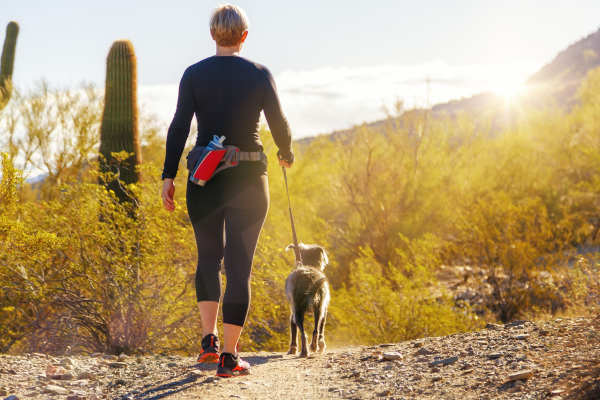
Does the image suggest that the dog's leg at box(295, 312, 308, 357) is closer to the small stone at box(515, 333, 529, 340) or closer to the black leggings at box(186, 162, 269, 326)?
the black leggings at box(186, 162, 269, 326)

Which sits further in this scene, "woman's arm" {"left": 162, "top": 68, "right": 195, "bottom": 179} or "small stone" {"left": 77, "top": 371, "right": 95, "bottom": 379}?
"small stone" {"left": 77, "top": 371, "right": 95, "bottom": 379}

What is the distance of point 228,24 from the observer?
3205 millimetres

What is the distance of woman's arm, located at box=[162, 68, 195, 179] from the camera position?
3.31m

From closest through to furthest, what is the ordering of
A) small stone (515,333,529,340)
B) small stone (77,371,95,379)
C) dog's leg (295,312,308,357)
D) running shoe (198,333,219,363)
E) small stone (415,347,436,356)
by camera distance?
running shoe (198,333,219,363)
small stone (77,371,95,379)
small stone (515,333,529,340)
small stone (415,347,436,356)
dog's leg (295,312,308,357)

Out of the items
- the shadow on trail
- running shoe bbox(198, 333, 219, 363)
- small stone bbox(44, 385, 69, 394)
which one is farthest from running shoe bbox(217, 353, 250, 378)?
small stone bbox(44, 385, 69, 394)

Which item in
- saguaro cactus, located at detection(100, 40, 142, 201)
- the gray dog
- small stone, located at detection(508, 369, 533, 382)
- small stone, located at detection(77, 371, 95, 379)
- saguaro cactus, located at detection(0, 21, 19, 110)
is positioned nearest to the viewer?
small stone, located at detection(508, 369, 533, 382)

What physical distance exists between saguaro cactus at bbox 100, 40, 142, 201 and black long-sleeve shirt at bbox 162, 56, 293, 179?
19.1 feet

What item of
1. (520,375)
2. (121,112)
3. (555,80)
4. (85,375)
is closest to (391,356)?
(520,375)

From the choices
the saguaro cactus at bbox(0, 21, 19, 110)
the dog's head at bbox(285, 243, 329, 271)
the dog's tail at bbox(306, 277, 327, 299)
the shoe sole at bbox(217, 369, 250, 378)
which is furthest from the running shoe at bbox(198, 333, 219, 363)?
the saguaro cactus at bbox(0, 21, 19, 110)

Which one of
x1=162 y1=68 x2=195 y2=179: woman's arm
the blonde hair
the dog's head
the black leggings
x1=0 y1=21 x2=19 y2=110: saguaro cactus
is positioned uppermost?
x1=0 y1=21 x2=19 y2=110: saguaro cactus

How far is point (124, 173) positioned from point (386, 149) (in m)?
7.54

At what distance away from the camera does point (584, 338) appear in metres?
3.59

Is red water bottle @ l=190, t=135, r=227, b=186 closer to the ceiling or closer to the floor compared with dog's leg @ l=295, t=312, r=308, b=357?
closer to the ceiling

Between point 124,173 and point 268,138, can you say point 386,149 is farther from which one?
point 124,173
